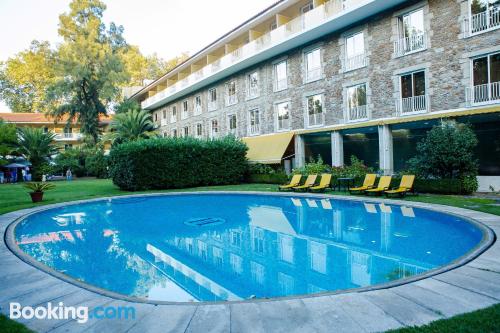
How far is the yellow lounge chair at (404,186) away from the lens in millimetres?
14463

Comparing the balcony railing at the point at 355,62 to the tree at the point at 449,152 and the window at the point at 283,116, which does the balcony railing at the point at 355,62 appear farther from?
the tree at the point at 449,152

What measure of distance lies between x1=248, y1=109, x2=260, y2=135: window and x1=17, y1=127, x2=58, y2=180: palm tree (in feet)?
85.5

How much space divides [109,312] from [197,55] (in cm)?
3164

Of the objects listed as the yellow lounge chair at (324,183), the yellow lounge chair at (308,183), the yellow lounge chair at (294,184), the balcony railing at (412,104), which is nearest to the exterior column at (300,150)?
the yellow lounge chair at (294,184)

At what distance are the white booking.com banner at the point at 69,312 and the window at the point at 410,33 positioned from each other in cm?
1876

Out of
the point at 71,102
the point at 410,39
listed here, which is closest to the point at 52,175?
the point at 71,102

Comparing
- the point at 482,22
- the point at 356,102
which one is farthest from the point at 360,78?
the point at 482,22

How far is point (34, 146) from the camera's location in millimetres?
37281

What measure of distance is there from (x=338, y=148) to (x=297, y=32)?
8.21 meters

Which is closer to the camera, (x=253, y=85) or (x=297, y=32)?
(x=297, y=32)

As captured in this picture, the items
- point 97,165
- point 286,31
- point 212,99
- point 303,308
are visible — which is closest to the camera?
point 303,308

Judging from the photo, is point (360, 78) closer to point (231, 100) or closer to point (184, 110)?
point (231, 100)

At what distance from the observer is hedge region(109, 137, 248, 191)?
Result: 2258 centimetres

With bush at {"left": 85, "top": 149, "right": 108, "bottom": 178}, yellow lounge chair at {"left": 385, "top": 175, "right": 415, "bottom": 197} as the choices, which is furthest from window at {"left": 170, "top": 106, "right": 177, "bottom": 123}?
yellow lounge chair at {"left": 385, "top": 175, "right": 415, "bottom": 197}
